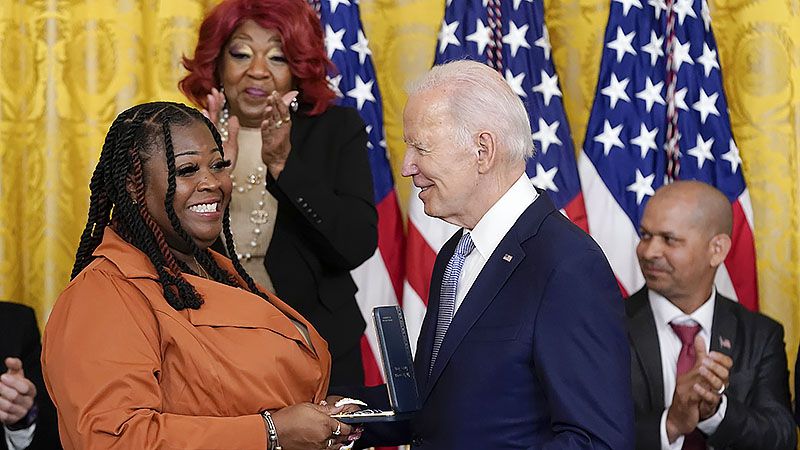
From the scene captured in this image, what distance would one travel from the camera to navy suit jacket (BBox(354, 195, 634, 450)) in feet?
7.79

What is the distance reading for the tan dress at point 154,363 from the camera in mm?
2387

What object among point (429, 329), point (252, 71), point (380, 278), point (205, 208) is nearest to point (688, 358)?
point (380, 278)

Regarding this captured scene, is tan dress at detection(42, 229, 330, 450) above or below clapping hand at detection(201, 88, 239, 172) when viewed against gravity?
below

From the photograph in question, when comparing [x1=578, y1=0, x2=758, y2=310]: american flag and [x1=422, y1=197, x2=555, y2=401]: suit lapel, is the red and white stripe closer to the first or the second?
[x1=578, y1=0, x2=758, y2=310]: american flag

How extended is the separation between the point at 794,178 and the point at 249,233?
2455mm

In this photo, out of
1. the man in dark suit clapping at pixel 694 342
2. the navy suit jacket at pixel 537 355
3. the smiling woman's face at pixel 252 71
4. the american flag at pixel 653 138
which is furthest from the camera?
the american flag at pixel 653 138

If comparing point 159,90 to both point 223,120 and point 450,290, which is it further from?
point 450,290

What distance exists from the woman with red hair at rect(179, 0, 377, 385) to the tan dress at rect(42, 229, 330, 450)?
Result: 103cm

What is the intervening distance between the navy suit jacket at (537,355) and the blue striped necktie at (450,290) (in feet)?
0.34

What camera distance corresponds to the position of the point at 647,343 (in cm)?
433

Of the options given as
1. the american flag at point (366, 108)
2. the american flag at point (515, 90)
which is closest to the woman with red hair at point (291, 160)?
the american flag at point (366, 108)

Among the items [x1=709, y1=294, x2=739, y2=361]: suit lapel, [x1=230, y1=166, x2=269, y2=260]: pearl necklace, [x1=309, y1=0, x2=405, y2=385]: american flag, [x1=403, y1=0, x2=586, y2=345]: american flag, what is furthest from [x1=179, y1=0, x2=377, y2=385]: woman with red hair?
[x1=709, y1=294, x2=739, y2=361]: suit lapel

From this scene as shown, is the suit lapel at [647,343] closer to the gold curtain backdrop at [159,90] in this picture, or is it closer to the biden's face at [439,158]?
the gold curtain backdrop at [159,90]

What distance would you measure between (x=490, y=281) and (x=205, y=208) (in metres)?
0.64
